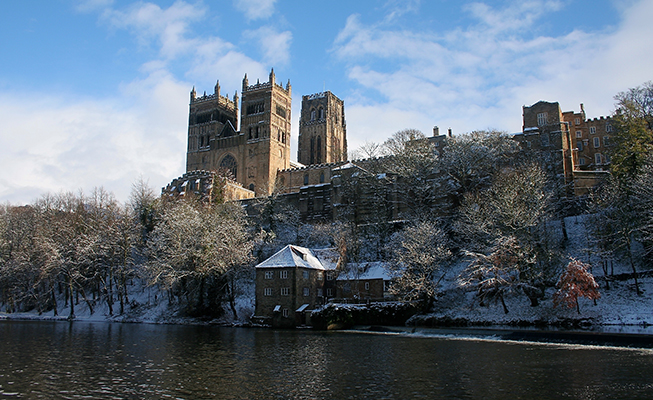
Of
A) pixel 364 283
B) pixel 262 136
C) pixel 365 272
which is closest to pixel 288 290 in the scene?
pixel 364 283

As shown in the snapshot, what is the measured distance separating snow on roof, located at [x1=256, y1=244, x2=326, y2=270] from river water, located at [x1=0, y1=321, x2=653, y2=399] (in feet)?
42.3

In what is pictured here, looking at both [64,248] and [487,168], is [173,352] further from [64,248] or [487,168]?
[487,168]

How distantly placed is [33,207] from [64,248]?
22.2m

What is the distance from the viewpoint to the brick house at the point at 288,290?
42.2m

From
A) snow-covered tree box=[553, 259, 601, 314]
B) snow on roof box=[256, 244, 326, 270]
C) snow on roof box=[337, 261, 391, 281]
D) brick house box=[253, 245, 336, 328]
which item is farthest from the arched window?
snow-covered tree box=[553, 259, 601, 314]

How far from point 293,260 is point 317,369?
2343cm

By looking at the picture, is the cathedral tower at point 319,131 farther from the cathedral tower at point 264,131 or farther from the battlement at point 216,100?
the battlement at point 216,100

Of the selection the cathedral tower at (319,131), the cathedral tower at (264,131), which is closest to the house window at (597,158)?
the cathedral tower at (319,131)

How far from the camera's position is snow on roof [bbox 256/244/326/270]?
4364cm

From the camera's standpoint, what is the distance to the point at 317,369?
2036cm

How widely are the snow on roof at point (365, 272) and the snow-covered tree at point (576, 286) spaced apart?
14333mm

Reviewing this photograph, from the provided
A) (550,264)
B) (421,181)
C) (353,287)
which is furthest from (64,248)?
(550,264)

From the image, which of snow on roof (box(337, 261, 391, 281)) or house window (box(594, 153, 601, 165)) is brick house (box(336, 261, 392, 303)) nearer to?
snow on roof (box(337, 261, 391, 281))

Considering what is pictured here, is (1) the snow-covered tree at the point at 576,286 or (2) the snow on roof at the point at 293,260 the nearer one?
(1) the snow-covered tree at the point at 576,286
